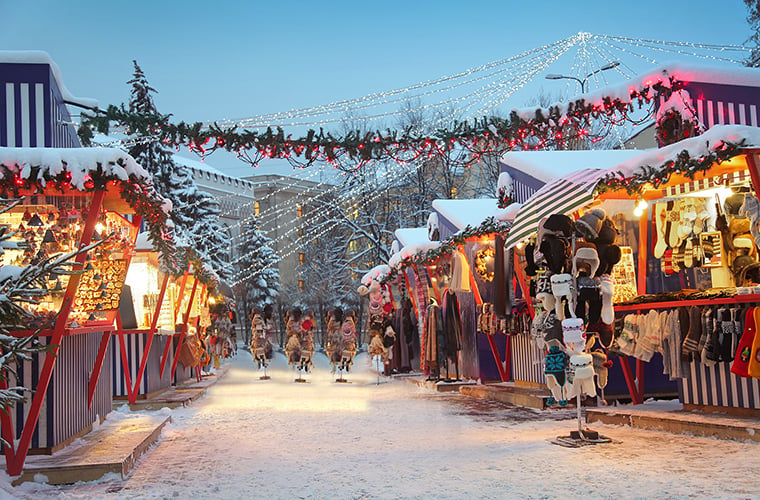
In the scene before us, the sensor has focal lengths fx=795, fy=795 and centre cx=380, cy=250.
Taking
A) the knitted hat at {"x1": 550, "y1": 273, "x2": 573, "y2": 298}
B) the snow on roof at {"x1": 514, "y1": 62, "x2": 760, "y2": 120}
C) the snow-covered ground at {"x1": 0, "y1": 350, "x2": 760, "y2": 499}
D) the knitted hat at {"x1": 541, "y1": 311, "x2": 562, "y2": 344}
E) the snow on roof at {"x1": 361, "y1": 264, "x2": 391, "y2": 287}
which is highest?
the snow on roof at {"x1": 514, "y1": 62, "x2": 760, "y2": 120}

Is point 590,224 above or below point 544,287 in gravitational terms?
above

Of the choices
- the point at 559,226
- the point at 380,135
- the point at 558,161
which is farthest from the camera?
A: the point at 558,161

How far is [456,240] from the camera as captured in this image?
598 inches

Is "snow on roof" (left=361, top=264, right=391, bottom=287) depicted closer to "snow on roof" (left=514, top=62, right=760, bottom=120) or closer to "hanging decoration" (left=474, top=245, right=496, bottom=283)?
"hanging decoration" (left=474, top=245, right=496, bottom=283)

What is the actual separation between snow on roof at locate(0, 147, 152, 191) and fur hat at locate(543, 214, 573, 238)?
14.3ft

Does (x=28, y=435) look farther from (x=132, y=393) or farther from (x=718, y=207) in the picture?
(x=718, y=207)

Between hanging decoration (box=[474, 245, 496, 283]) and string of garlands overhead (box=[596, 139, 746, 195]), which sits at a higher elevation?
string of garlands overhead (box=[596, 139, 746, 195])

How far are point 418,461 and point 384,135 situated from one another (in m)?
5.80

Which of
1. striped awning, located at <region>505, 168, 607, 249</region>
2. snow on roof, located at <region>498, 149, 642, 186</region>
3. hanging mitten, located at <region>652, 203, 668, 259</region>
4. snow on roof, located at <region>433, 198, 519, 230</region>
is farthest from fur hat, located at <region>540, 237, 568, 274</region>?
snow on roof, located at <region>433, 198, 519, 230</region>

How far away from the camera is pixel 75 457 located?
7723 mm

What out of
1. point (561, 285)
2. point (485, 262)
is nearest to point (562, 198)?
point (561, 285)

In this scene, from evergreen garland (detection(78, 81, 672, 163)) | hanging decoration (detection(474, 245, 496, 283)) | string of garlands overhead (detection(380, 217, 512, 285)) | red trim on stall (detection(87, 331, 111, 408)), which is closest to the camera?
red trim on stall (detection(87, 331, 111, 408))

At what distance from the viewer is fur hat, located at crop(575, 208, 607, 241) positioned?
8930mm

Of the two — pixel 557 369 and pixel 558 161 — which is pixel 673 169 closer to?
pixel 557 369
